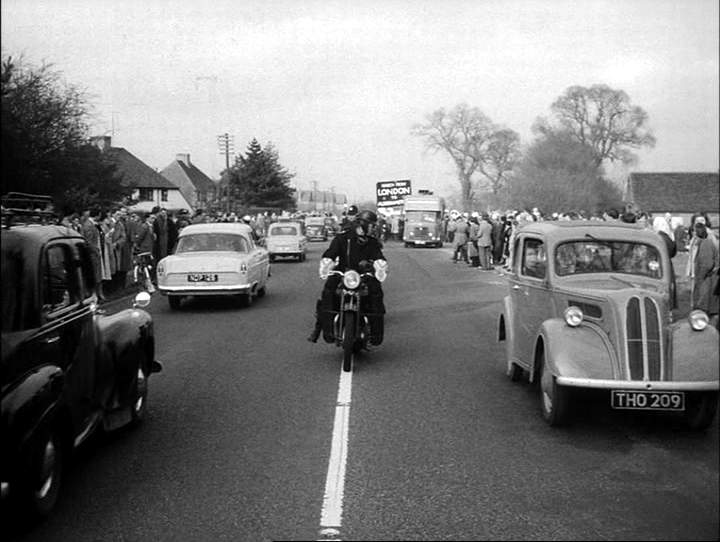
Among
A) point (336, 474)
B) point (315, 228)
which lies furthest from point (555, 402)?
point (315, 228)

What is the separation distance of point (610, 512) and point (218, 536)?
2.33 meters

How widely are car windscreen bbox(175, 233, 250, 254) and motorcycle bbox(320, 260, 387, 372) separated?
6840 mm

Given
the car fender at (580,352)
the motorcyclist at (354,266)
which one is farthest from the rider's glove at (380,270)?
the car fender at (580,352)

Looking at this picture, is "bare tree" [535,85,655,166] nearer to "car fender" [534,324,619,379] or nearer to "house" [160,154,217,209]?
"car fender" [534,324,619,379]

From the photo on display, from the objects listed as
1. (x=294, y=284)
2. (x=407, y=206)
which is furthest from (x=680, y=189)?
(x=294, y=284)

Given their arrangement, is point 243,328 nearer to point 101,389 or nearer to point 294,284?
point 101,389

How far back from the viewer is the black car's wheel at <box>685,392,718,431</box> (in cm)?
671

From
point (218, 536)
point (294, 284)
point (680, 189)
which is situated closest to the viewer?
point (218, 536)

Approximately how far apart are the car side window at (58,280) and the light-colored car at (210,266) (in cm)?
944

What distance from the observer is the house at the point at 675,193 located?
34438mm

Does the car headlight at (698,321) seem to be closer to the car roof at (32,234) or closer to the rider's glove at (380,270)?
the rider's glove at (380,270)

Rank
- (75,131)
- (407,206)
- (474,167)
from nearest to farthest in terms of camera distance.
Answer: (75,131) < (474,167) < (407,206)

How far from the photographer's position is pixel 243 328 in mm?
13477

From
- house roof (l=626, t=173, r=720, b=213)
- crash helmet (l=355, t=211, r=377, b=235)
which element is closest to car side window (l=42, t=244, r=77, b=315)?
crash helmet (l=355, t=211, r=377, b=235)
